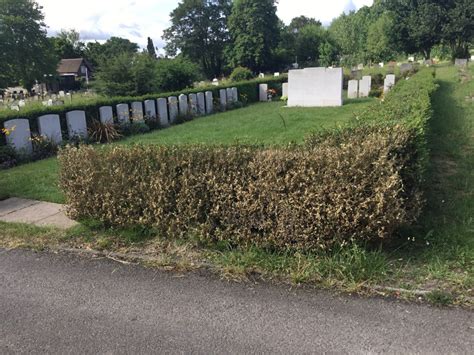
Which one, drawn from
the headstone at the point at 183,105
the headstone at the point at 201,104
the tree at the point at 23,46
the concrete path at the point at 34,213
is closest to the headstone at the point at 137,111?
the headstone at the point at 183,105

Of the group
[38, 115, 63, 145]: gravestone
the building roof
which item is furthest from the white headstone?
the building roof

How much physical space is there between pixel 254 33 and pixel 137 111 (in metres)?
56.6

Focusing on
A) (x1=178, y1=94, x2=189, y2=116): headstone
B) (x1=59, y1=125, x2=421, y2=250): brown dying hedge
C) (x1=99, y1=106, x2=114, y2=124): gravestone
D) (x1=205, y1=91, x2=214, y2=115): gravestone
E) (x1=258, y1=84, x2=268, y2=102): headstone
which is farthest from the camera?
(x1=258, y1=84, x2=268, y2=102): headstone

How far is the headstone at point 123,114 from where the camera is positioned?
13.2 meters

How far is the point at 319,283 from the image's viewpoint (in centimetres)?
350

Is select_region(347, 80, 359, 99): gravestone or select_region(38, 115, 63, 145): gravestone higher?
select_region(347, 80, 359, 99): gravestone

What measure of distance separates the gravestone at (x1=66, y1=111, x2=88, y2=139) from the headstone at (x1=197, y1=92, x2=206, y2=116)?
23.1 ft

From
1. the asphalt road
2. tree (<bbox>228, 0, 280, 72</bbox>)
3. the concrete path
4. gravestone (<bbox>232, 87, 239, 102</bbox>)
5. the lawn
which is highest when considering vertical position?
tree (<bbox>228, 0, 280, 72</bbox>)

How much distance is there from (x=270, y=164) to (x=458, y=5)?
5303 cm

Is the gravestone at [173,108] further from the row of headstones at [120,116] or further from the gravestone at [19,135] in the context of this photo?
the gravestone at [19,135]

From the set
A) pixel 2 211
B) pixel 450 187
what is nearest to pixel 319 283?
pixel 450 187

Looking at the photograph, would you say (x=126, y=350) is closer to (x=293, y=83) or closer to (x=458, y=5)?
(x=293, y=83)

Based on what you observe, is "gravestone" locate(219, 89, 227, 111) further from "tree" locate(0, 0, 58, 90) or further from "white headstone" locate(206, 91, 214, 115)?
"tree" locate(0, 0, 58, 90)

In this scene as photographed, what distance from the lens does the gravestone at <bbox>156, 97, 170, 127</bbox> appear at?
594 inches
